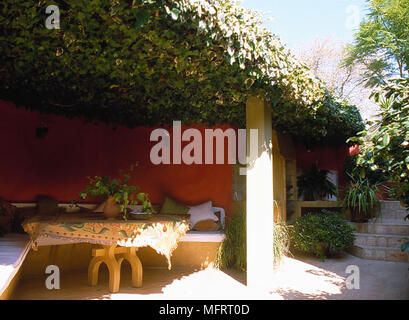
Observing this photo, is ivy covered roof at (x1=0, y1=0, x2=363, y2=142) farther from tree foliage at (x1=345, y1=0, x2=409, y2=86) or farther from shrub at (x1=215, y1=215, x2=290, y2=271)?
tree foliage at (x1=345, y1=0, x2=409, y2=86)

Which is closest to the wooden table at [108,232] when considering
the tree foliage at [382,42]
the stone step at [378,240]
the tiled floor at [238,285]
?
the tiled floor at [238,285]

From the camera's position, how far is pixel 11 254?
10.4ft

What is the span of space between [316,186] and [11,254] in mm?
5989

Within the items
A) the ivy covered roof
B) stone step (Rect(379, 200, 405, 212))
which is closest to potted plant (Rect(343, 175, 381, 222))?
stone step (Rect(379, 200, 405, 212))

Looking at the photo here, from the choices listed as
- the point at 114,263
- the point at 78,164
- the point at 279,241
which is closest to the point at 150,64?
the point at 114,263

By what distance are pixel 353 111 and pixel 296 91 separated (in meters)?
3.14

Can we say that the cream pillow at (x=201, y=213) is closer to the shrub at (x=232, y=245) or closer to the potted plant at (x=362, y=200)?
the shrub at (x=232, y=245)

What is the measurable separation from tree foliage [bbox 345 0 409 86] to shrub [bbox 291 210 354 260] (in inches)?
468

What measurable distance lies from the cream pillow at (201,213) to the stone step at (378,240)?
8.78ft

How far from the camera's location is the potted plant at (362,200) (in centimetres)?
633

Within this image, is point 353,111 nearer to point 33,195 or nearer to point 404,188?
point 404,188

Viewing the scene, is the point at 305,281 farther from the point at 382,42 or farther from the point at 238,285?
the point at 382,42

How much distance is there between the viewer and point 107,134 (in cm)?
579
